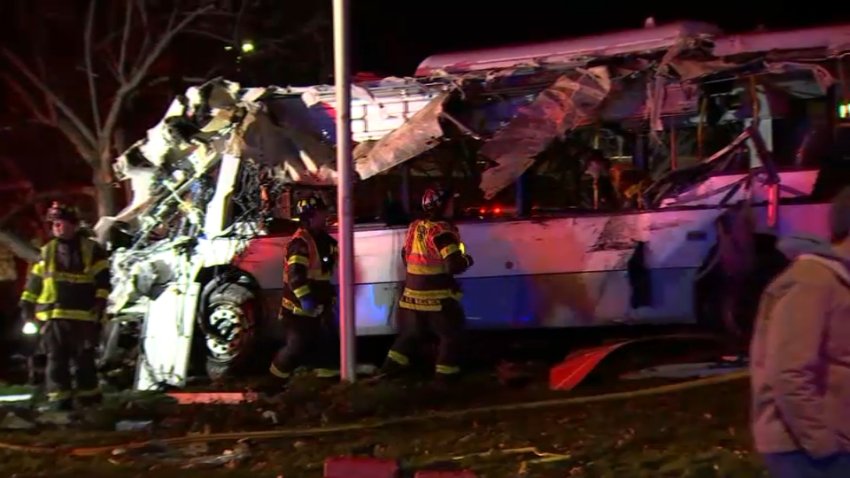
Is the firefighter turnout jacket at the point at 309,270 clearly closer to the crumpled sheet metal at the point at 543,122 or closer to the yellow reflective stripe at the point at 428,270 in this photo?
the yellow reflective stripe at the point at 428,270

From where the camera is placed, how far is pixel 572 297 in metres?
9.29

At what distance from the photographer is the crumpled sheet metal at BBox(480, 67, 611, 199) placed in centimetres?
905

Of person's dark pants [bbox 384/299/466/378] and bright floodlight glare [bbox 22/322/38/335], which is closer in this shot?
person's dark pants [bbox 384/299/466/378]

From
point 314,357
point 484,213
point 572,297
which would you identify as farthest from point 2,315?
point 572,297

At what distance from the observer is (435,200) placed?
8398mm

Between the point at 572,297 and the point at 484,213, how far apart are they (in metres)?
1.27

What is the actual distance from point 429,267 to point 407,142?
1.46 m

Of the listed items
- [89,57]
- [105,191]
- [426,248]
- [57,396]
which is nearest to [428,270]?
[426,248]

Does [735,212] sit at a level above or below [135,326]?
above

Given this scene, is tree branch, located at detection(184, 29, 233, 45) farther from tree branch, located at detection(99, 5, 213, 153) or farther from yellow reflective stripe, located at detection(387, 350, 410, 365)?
yellow reflective stripe, located at detection(387, 350, 410, 365)

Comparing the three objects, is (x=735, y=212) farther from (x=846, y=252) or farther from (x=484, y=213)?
(x=846, y=252)

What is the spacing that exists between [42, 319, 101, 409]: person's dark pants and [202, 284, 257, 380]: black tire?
4.38 ft

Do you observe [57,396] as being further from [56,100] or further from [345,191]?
[56,100]

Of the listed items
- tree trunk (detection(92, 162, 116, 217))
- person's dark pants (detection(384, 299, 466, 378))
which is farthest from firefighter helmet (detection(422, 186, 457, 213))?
tree trunk (detection(92, 162, 116, 217))
